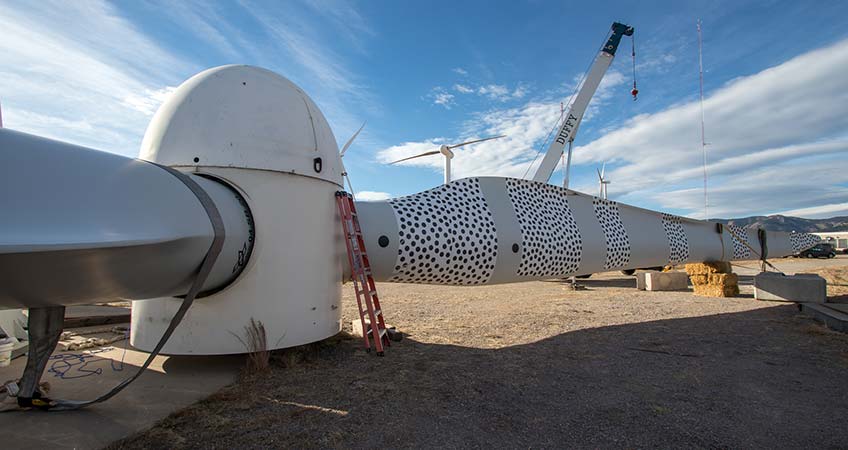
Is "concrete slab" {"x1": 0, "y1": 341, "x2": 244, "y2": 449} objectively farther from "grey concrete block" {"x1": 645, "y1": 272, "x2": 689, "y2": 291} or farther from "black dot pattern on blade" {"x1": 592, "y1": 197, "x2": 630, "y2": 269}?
"grey concrete block" {"x1": 645, "y1": 272, "x2": 689, "y2": 291}

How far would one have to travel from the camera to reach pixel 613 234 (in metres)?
9.95

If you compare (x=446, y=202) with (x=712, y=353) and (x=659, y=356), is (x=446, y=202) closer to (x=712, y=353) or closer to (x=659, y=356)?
(x=659, y=356)

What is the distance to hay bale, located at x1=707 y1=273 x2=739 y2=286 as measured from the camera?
12039 mm

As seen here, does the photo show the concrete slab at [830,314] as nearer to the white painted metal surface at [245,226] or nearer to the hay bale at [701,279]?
the hay bale at [701,279]

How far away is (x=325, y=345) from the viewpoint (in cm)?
631

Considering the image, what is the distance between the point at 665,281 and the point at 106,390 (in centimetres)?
1497

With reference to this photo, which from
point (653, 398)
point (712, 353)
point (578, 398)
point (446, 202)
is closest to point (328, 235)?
point (446, 202)

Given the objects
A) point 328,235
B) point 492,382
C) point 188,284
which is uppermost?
point 328,235

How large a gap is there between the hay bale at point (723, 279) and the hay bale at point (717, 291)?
10cm

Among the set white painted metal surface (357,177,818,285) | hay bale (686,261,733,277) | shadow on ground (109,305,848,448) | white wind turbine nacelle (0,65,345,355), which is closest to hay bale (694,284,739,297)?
hay bale (686,261,733,277)

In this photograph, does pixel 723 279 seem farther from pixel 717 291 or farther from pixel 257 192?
pixel 257 192

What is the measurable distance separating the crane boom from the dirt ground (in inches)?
→ 544

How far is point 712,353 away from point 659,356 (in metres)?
0.86

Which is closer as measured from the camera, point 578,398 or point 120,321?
point 578,398
